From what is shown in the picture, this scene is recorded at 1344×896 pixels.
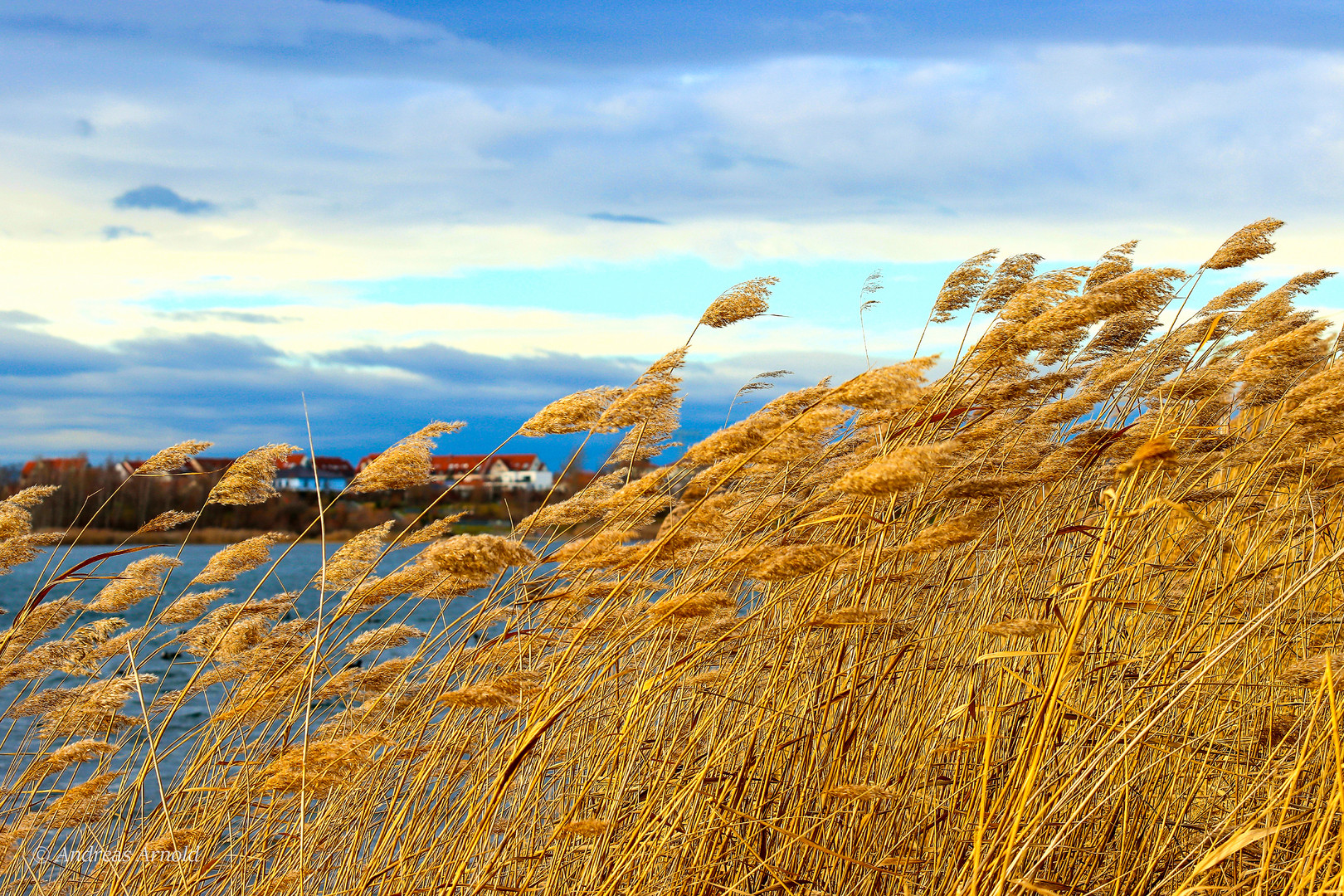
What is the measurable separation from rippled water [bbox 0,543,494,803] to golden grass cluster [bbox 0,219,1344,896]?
164 millimetres

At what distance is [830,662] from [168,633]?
4806 millimetres

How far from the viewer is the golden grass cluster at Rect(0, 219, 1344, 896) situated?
242 centimetres

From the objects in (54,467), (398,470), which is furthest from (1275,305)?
(54,467)

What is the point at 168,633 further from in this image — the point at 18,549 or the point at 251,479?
the point at 251,479

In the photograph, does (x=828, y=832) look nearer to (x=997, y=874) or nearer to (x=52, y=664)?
(x=997, y=874)

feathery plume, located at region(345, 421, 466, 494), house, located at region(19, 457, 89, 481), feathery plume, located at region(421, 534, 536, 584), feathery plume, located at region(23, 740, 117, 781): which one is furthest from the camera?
house, located at region(19, 457, 89, 481)

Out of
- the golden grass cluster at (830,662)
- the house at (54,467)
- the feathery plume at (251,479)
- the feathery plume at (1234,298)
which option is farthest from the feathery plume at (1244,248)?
the house at (54,467)

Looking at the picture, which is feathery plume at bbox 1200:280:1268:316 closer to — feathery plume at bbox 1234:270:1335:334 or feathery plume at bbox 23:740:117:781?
feathery plume at bbox 1234:270:1335:334

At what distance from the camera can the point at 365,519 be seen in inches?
1372

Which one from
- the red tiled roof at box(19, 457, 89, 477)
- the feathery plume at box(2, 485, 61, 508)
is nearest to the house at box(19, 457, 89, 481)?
the red tiled roof at box(19, 457, 89, 477)

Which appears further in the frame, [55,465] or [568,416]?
[55,465]

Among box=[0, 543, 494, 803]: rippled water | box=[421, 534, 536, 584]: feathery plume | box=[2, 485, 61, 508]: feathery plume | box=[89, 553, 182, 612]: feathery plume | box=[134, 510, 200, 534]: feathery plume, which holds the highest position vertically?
box=[2, 485, 61, 508]: feathery plume

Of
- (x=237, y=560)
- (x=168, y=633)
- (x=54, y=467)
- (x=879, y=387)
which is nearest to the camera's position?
(x=879, y=387)

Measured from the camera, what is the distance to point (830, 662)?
3.06 meters
